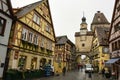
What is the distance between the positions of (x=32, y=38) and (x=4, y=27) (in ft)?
17.9

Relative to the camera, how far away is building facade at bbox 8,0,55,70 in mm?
Answer: 16500

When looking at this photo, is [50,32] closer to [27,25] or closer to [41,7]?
[41,7]

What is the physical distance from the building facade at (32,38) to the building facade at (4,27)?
730 mm

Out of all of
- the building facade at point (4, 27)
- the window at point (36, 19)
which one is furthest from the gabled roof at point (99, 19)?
the building facade at point (4, 27)

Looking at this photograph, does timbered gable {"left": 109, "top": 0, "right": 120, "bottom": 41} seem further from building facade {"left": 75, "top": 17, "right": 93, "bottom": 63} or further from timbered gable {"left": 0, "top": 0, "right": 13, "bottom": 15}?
building facade {"left": 75, "top": 17, "right": 93, "bottom": 63}

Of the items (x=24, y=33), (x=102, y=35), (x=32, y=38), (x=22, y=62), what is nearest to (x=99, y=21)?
(x=102, y=35)

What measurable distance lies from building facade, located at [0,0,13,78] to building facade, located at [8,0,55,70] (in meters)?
0.73

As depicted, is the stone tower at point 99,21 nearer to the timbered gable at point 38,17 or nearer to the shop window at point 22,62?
the timbered gable at point 38,17

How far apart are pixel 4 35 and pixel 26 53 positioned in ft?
14.4

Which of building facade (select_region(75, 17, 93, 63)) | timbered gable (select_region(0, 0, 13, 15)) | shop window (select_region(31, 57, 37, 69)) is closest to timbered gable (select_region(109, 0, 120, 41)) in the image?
shop window (select_region(31, 57, 37, 69))

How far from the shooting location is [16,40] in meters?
16.5

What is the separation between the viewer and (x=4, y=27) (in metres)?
15.1

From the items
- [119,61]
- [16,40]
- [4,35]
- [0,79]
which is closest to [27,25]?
[16,40]

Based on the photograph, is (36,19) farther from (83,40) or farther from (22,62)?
(83,40)
